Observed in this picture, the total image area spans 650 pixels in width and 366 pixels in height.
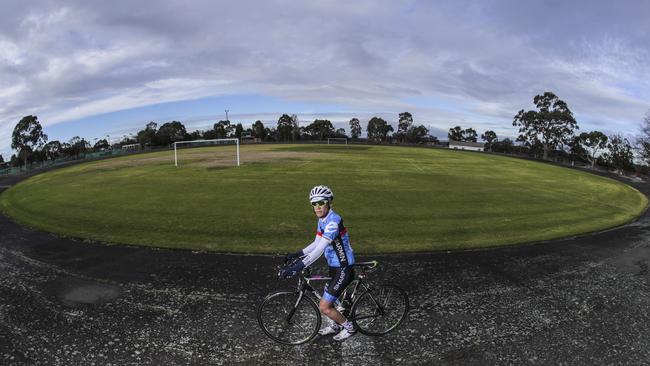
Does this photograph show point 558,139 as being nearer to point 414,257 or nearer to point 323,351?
point 414,257

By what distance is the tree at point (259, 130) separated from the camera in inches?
5477

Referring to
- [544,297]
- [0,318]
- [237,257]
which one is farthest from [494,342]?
[0,318]

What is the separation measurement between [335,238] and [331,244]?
204mm

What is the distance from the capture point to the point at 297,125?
5709 inches

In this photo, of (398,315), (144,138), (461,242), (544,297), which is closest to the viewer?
(398,315)

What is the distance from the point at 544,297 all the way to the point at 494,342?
2.91 metres

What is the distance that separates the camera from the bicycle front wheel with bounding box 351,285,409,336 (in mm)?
7047

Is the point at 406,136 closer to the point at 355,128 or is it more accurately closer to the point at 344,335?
the point at 355,128

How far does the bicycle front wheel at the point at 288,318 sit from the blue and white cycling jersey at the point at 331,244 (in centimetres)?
93

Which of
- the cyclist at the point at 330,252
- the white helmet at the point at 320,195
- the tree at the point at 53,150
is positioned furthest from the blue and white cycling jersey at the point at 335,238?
the tree at the point at 53,150

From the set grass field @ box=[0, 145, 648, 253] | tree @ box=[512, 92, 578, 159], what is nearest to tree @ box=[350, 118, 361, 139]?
tree @ box=[512, 92, 578, 159]

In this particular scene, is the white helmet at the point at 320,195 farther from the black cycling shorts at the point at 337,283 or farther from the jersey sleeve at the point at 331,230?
the black cycling shorts at the point at 337,283

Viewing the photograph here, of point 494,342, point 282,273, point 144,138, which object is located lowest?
point 494,342

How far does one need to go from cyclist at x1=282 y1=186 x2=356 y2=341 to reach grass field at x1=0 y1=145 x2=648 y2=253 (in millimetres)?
6112
